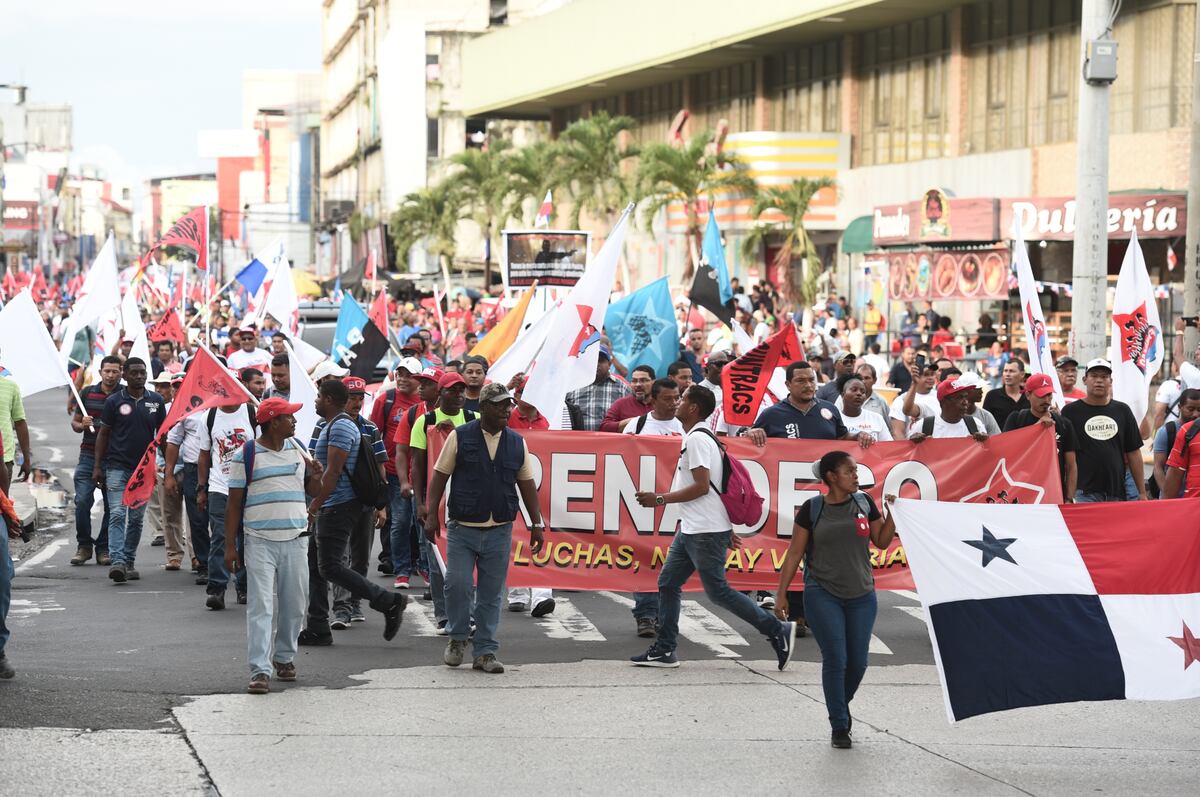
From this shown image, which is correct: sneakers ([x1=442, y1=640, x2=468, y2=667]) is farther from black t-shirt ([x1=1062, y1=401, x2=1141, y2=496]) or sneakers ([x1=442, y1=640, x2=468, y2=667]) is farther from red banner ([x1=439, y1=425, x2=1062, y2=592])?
black t-shirt ([x1=1062, y1=401, x2=1141, y2=496])

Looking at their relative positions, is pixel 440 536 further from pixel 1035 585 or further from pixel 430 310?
pixel 430 310

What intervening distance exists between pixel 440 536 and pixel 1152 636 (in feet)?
16.2

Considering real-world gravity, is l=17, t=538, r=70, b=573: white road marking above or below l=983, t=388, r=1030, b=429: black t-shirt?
below

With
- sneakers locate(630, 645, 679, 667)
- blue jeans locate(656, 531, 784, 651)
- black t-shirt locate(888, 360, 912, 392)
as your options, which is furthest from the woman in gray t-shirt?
black t-shirt locate(888, 360, 912, 392)

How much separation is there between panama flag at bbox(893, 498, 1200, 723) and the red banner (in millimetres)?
3117

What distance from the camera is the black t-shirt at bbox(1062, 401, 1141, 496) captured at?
38.6 ft

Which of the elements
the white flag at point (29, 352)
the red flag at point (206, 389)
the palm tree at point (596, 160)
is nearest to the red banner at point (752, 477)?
the red flag at point (206, 389)

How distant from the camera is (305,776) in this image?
24.8ft

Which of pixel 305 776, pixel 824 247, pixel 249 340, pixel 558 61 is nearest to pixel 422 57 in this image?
pixel 558 61

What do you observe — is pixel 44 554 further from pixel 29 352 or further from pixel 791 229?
pixel 791 229

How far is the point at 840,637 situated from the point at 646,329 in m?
10.4

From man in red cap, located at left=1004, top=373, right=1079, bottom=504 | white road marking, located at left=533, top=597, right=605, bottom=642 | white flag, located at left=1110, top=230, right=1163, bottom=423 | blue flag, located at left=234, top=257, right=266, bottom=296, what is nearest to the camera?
white road marking, located at left=533, top=597, right=605, bottom=642

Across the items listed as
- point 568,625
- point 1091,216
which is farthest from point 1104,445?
point 1091,216

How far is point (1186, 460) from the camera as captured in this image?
1162 cm
